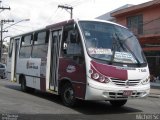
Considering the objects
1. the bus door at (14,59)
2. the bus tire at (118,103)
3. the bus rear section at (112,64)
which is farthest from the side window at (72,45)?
the bus door at (14,59)

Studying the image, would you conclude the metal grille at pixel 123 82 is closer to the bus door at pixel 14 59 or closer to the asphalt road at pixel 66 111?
the asphalt road at pixel 66 111

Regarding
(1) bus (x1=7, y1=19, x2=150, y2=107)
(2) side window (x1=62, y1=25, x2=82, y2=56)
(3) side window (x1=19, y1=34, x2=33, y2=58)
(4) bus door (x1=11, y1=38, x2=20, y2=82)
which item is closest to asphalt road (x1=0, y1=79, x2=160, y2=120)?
(1) bus (x1=7, y1=19, x2=150, y2=107)

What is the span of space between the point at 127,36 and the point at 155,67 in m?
17.8

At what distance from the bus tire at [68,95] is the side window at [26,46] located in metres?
4.44

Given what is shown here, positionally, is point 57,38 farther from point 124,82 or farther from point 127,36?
point 124,82

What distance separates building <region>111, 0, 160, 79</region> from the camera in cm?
2933

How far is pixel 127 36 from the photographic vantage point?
1228 centimetres

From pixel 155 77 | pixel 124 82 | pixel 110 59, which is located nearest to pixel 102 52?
pixel 110 59

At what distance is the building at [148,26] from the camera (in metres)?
29.3

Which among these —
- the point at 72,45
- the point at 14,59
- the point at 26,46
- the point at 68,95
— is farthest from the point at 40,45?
the point at 14,59

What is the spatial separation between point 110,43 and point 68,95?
224 cm

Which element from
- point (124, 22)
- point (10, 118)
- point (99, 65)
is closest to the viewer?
point (10, 118)

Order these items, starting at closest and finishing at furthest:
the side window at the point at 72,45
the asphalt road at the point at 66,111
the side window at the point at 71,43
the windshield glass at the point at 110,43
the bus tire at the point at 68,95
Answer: the asphalt road at the point at 66,111 < the windshield glass at the point at 110,43 < the side window at the point at 72,45 < the side window at the point at 71,43 < the bus tire at the point at 68,95

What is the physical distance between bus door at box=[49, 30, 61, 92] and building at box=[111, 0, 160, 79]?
53.7 ft
